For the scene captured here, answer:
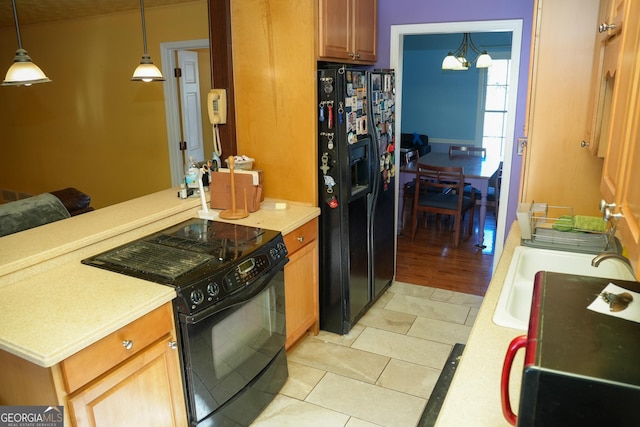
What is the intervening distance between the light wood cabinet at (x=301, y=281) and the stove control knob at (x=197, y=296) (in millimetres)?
789

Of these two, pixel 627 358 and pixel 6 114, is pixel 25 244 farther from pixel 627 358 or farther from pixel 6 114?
pixel 6 114

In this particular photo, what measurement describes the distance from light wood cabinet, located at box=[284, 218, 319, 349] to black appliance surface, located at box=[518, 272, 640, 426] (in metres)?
1.85

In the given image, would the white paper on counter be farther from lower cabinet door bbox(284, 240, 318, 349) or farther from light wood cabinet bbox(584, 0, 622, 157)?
lower cabinet door bbox(284, 240, 318, 349)

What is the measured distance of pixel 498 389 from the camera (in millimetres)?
1207

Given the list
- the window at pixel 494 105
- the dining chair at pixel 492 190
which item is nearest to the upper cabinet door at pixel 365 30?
the dining chair at pixel 492 190

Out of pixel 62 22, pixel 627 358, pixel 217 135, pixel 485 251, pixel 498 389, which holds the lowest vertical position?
pixel 485 251

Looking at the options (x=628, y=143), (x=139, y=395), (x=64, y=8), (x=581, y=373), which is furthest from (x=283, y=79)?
(x=64, y=8)

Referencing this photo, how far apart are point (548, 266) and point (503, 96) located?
19.6 feet

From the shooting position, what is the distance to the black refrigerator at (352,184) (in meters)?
2.78

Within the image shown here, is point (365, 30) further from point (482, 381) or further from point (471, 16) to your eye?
point (482, 381)

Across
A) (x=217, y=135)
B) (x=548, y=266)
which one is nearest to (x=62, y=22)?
(x=217, y=135)

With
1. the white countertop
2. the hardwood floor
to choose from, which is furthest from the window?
the white countertop

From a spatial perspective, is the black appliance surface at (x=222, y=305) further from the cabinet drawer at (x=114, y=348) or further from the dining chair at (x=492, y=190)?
the dining chair at (x=492, y=190)

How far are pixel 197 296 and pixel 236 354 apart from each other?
0.42m
